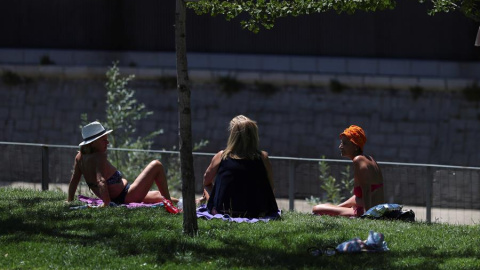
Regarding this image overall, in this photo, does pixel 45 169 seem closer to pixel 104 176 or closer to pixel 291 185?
pixel 291 185

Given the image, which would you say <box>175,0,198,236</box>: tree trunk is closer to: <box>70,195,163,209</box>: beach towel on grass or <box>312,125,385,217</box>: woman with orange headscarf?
<box>70,195,163,209</box>: beach towel on grass

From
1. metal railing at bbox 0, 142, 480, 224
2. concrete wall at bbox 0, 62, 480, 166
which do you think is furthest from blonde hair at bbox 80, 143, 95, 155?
concrete wall at bbox 0, 62, 480, 166

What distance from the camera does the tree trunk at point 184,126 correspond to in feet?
33.6

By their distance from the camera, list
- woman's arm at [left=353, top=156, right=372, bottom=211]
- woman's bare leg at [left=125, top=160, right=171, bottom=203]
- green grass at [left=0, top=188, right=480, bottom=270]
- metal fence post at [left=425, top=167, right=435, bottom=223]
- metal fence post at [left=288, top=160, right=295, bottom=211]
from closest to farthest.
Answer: green grass at [left=0, top=188, right=480, bottom=270] → woman's arm at [left=353, top=156, right=372, bottom=211] → woman's bare leg at [left=125, top=160, right=171, bottom=203] → metal fence post at [left=425, top=167, right=435, bottom=223] → metal fence post at [left=288, top=160, right=295, bottom=211]

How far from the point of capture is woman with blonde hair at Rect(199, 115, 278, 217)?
37.2 ft

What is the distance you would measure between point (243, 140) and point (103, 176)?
5.30 feet

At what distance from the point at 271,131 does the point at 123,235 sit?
12586 millimetres

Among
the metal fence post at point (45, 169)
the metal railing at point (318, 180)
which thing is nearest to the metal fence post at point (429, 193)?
the metal railing at point (318, 180)

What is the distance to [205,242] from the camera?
9.98 meters

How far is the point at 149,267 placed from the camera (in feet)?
29.8

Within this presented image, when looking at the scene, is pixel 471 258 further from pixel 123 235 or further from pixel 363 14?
pixel 363 14

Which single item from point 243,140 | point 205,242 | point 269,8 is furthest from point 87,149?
point 205,242

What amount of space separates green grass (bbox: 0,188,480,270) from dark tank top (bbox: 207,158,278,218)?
317 millimetres

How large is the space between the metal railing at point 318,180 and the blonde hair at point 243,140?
3.17 meters
